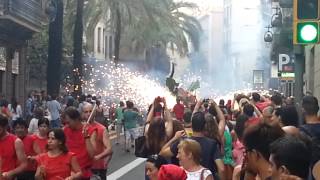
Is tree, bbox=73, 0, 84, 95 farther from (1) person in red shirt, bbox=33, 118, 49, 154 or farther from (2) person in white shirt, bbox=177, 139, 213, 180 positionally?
(2) person in white shirt, bbox=177, 139, 213, 180

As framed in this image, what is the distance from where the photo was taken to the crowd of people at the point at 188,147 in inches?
196

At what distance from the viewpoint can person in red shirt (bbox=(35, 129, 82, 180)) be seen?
27.6 ft

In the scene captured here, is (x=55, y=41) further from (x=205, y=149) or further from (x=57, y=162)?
(x=205, y=149)

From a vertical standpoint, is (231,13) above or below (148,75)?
above

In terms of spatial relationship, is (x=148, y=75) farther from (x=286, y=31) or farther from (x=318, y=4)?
(x=318, y=4)

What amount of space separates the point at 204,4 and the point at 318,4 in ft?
414

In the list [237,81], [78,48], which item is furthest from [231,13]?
[78,48]

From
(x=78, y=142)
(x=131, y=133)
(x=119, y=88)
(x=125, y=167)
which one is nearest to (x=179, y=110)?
(x=131, y=133)

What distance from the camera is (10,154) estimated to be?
9.11m

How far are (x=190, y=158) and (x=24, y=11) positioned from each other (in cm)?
2660

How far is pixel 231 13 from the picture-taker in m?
114

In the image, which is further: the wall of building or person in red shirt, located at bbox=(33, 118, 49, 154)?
the wall of building

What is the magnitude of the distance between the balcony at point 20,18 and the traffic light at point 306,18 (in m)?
20.7

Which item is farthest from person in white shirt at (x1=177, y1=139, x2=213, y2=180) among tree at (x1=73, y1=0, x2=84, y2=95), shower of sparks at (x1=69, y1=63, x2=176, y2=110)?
shower of sparks at (x1=69, y1=63, x2=176, y2=110)
